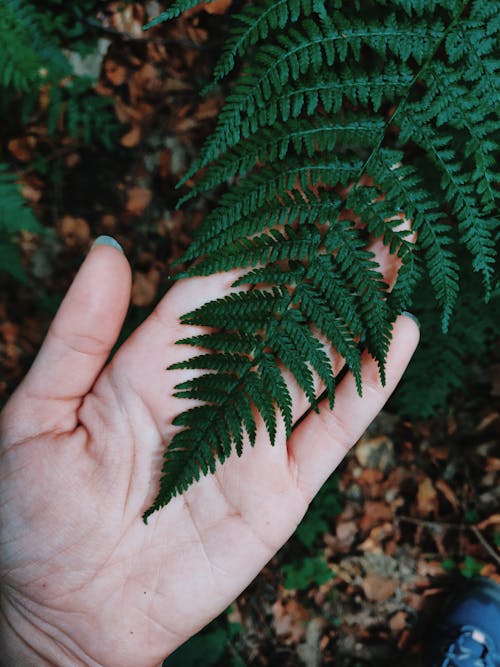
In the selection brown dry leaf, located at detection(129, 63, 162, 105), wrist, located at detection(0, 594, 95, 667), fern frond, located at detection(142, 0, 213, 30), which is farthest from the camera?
brown dry leaf, located at detection(129, 63, 162, 105)

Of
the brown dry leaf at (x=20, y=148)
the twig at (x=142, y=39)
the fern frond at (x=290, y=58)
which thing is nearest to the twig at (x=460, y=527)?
the fern frond at (x=290, y=58)

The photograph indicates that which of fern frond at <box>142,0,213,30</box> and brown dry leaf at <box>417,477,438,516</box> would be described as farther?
brown dry leaf at <box>417,477,438,516</box>

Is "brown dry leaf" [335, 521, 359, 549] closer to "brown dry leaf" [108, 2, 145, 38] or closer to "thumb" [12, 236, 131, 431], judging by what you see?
"thumb" [12, 236, 131, 431]

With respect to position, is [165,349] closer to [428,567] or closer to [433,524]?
[433,524]

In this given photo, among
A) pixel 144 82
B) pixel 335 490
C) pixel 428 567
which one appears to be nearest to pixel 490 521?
pixel 428 567

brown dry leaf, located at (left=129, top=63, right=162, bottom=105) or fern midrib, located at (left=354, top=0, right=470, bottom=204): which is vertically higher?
brown dry leaf, located at (left=129, top=63, right=162, bottom=105)

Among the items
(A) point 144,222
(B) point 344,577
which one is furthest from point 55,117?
(B) point 344,577

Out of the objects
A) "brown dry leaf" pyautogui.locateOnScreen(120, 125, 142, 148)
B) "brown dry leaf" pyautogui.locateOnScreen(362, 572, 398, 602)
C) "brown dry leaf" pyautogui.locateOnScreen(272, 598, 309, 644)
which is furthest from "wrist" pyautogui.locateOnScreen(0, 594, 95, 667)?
"brown dry leaf" pyautogui.locateOnScreen(120, 125, 142, 148)
